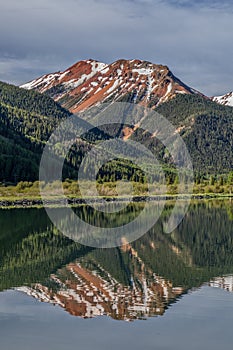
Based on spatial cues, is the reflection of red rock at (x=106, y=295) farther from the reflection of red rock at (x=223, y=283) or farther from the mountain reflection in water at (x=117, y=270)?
the reflection of red rock at (x=223, y=283)

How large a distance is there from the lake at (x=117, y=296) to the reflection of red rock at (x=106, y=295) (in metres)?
0.05

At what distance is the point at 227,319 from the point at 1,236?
142 feet

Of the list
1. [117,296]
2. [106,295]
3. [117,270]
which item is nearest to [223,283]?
[117,296]

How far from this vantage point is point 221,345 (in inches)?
944

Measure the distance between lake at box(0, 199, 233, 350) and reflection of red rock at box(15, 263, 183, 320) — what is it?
0.05 m

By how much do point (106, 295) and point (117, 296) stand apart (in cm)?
68

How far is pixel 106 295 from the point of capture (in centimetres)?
3300

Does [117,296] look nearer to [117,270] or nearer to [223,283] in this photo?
[223,283]

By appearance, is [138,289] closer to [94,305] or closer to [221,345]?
[94,305]

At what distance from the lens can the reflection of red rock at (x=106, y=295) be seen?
96.0 ft

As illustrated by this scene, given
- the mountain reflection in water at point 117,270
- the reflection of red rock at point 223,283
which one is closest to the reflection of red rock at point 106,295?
the mountain reflection in water at point 117,270

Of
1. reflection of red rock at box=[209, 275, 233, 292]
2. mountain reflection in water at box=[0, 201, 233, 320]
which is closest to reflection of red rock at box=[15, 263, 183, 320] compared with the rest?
mountain reflection in water at box=[0, 201, 233, 320]

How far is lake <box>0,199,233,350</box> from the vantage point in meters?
25.1

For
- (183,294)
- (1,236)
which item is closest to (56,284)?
(183,294)
